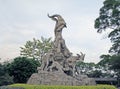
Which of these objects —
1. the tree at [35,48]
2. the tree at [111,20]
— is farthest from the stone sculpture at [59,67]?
the tree at [35,48]

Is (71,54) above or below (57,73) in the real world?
above

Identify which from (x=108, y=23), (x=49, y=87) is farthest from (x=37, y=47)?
(x=49, y=87)

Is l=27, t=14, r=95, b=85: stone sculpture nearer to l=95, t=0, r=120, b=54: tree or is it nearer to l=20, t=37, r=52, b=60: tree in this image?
l=95, t=0, r=120, b=54: tree

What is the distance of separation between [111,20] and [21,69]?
11.3 meters

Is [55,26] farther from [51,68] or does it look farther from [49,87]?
[49,87]

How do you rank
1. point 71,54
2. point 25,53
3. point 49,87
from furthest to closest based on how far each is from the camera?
point 25,53 → point 71,54 → point 49,87

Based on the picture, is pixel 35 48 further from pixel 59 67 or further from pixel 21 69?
pixel 59 67

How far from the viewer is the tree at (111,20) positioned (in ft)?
103

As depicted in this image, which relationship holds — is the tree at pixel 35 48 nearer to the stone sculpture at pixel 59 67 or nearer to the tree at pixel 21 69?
the tree at pixel 21 69

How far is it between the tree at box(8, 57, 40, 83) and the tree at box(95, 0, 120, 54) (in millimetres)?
8749

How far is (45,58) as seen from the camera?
23.1 metres

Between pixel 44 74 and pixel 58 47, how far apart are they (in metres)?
2.47

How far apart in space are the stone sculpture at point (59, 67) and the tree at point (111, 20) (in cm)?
894

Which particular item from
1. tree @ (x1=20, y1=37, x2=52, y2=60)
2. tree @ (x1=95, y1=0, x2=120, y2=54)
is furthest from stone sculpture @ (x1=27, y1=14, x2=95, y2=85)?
tree @ (x1=20, y1=37, x2=52, y2=60)
